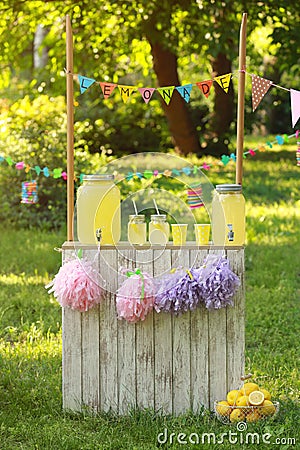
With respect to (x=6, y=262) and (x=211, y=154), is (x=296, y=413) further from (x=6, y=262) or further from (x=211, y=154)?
(x=211, y=154)

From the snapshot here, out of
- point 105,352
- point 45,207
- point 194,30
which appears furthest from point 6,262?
point 194,30

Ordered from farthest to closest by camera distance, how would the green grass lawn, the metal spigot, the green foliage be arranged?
the green foliage → the metal spigot → the green grass lawn

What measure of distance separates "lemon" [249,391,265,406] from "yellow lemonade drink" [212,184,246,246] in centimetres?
66

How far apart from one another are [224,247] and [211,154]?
9.54 meters

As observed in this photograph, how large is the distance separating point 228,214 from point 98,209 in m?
0.58

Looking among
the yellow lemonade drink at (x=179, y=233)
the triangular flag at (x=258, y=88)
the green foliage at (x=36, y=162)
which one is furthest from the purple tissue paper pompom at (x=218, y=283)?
the green foliage at (x=36, y=162)

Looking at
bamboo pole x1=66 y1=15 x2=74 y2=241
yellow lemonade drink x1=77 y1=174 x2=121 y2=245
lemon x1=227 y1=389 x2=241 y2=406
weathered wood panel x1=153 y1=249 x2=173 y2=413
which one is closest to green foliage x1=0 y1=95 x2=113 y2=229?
bamboo pole x1=66 y1=15 x2=74 y2=241

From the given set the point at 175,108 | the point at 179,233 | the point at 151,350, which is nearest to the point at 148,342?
the point at 151,350

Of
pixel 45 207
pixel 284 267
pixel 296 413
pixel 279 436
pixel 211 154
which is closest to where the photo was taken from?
pixel 279 436

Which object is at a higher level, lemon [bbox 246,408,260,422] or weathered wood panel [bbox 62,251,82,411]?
weathered wood panel [bbox 62,251,82,411]

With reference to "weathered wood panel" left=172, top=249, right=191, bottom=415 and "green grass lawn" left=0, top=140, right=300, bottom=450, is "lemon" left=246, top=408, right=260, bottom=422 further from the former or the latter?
"weathered wood panel" left=172, top=249, right=191, bottom=415

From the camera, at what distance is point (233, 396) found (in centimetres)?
351

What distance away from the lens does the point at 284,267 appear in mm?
6539

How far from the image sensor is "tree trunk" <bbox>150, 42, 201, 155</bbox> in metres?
11.6
